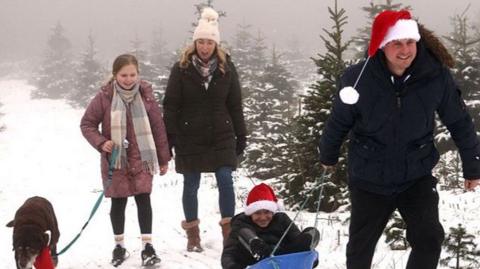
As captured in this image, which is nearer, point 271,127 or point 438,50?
point 438,50

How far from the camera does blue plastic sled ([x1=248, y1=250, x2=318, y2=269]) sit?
325 cm

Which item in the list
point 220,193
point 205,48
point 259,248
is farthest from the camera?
point 220,193

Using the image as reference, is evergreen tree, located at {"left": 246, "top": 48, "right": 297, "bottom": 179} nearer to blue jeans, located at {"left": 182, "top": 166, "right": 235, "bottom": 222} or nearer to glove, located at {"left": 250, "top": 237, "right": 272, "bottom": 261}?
blue jeans, located at {"left": 182, "top": 166, "right": 235, "bottom": 222}

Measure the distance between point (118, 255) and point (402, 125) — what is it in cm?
360

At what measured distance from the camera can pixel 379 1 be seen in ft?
89.5

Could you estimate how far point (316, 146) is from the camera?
820cm

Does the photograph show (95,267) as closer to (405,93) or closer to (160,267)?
(160,267)

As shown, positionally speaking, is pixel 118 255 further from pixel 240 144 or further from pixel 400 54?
pixel 400 54

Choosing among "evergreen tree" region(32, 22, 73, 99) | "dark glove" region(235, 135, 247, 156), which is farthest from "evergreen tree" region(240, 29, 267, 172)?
"evergreen tree" region(32, 22, 73, 99)

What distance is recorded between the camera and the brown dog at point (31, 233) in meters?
4.57

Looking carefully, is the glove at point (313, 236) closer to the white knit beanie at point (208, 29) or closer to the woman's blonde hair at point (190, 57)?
the woman's blonde hair at point (190, 57)

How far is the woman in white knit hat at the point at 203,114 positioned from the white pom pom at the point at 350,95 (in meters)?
2.42

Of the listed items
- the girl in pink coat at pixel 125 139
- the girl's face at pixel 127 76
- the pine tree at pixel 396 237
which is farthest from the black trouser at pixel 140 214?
the pine tree at pixel 396 237

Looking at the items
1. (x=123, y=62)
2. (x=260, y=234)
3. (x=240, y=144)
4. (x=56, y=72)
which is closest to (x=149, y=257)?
(x=260, y=234)
